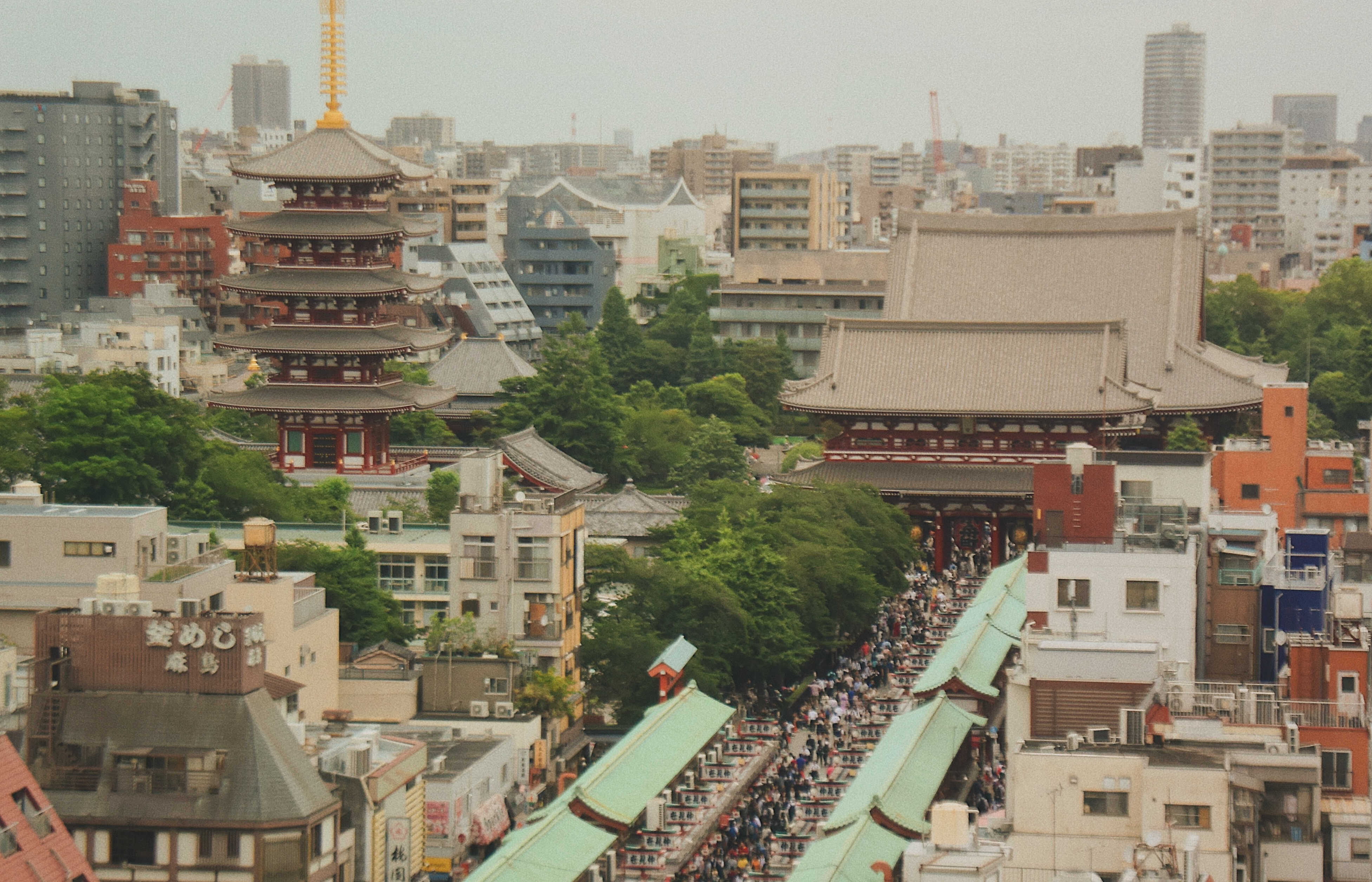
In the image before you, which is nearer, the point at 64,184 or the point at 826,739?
the point at 826,739

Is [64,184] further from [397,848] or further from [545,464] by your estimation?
[397,848]

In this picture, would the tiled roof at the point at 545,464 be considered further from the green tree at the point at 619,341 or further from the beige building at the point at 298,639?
the green tree at the point at 619,341

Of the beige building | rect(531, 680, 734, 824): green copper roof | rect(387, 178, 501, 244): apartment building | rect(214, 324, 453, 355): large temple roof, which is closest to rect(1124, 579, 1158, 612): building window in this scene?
rect(531, 680, 734, 824): green copper roof

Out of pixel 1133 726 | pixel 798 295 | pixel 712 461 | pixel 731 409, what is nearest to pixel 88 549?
pixel 1133 726

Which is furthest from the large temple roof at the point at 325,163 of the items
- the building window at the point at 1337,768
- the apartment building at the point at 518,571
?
the building window at the point at 1337,768

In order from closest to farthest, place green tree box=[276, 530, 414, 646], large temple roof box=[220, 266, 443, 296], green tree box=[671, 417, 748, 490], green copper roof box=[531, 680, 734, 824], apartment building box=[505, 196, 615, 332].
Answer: green copper roof box=[531, 680, 734, 824] → green tree box=[276, 530, 414, 646] → large temple roof box=[220, 266, 443, 296] → green tree box=[671, 417, 748, 490] → apartment building box=[505, 196, 615, 332]

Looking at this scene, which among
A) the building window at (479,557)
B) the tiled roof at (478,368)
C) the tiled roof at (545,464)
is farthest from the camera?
the tiled roof at (478,368)

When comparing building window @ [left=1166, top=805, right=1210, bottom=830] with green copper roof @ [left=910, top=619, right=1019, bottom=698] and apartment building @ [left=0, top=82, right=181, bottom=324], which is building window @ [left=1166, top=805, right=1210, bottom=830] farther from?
apartment building @ [left=0, top=82, right=181, bottom=324]
